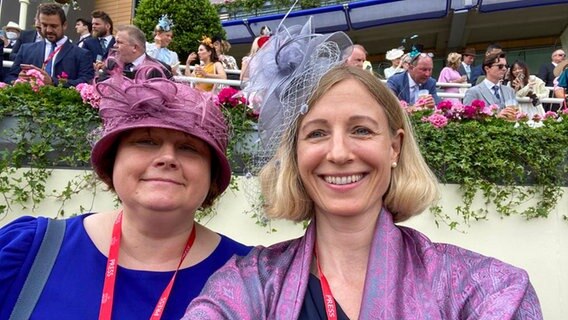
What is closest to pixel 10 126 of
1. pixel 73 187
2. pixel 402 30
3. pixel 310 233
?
pixel 73 187

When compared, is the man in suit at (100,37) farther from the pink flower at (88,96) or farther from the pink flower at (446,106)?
the pink flower at (446,106)

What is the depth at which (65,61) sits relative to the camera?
523 centimetres

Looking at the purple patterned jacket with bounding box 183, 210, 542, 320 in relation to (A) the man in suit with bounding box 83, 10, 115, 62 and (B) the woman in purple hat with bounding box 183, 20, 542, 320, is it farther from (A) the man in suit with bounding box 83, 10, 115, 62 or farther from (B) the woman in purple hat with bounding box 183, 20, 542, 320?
(A) the man in suit with bounding box 83, 10, 115, 62

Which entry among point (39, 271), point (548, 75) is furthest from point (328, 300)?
point (548, 75)

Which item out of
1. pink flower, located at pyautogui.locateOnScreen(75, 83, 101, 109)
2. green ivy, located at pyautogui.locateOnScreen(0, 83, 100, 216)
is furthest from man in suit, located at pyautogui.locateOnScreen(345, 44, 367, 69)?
green ivy, located at pyautogui.locateOnScreen(0, 83, 100, 216)

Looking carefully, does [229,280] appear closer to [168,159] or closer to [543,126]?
[168,159]

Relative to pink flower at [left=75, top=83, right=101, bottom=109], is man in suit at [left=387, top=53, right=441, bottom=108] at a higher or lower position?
higher

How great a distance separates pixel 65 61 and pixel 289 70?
4088 mm

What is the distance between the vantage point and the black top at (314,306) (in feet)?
5.28

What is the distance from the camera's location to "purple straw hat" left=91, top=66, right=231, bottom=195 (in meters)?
1.84

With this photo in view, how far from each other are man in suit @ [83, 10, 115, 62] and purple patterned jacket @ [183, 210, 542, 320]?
5.26 metres

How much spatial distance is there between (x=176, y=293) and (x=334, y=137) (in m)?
0.81

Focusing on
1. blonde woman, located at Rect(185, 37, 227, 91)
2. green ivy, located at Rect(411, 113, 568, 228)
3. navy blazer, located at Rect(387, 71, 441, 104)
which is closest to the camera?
green ivy, located at Rect(411, 113, 568, 228)

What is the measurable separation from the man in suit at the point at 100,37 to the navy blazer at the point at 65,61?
95 cm
